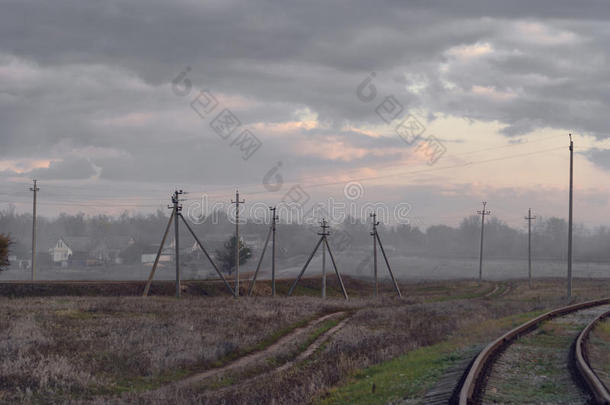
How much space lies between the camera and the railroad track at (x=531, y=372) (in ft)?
33.0

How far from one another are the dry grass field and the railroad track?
1381mm

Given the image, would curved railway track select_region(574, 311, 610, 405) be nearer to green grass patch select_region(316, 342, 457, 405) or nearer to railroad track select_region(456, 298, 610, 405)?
railroad track select_region(456, 298, 610, 405)

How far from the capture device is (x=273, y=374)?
17312 millimetres

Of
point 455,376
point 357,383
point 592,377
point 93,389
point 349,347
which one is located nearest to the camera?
point 592,377

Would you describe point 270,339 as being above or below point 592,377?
below

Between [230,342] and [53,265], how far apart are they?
129m

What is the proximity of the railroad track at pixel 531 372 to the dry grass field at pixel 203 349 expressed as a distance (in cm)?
138

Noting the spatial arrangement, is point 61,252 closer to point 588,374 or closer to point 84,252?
point 84,252

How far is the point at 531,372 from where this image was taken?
12633mm

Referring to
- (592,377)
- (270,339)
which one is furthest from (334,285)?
(592,377)

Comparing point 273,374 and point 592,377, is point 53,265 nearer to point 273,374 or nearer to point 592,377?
point 273,374

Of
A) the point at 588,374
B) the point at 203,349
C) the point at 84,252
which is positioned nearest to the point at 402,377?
the point at 588,374

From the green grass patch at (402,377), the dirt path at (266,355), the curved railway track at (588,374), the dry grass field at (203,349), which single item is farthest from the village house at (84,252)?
the curved railway track at (588,374)

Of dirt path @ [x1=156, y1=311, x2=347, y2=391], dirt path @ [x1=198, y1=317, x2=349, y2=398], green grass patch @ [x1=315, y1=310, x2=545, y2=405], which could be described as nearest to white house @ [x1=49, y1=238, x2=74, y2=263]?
dirt path @ [x1=156, y1=311, x2=347, y2=391]
